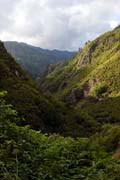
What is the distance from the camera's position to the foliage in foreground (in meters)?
9.05

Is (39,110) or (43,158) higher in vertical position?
(39,110)

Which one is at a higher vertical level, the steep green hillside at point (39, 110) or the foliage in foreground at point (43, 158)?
the steep green hillside at point (39, 110)

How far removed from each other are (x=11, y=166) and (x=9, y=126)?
1.06 metres

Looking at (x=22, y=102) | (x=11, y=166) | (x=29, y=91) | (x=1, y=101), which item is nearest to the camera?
(x=11, y=166)

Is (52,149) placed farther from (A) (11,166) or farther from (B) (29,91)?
(B) (29,91)

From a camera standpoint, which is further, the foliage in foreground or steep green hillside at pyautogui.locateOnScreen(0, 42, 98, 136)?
steep green hillside at pyautogui.locateOnScreen(0, 42, 98, 136)

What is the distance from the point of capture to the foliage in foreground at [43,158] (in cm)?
905

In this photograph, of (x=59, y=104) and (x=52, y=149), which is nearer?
(x=52, y=149)

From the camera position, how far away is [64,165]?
9.45 m

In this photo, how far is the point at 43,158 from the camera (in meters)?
9.59

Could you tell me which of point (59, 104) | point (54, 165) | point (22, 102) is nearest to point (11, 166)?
point (54, 165)

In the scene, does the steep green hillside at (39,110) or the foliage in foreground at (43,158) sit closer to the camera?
the foliage in foreground at (43,158)

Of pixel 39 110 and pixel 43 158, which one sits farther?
pixel 39 110

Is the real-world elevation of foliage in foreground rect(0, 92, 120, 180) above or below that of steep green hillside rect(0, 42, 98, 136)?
below
